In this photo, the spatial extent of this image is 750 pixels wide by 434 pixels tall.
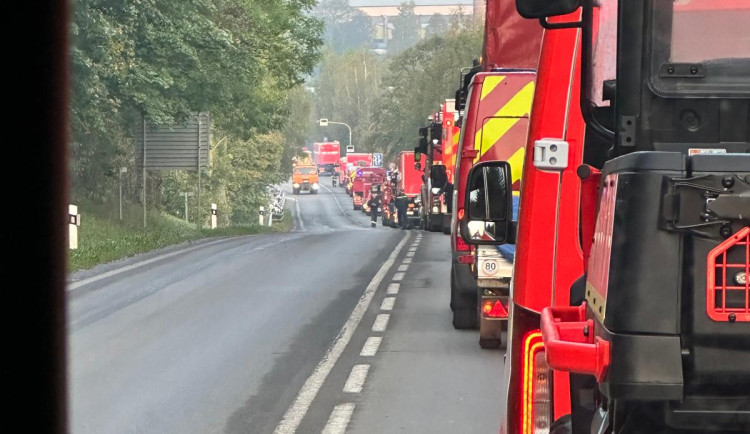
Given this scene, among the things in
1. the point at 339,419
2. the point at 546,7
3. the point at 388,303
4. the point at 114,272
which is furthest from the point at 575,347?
the point at 114,272

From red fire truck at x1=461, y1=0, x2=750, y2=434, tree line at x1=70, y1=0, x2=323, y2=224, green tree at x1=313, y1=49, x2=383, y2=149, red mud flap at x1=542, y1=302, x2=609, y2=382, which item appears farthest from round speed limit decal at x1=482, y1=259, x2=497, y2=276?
green tree at x1=313, y1=49, x2=383, y2=149

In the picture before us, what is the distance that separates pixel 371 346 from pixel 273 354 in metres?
1.02

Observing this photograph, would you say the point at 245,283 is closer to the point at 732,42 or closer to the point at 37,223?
the point at 37,223

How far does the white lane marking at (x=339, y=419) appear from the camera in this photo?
8305 mm

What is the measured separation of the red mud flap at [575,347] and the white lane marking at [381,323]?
1020cm

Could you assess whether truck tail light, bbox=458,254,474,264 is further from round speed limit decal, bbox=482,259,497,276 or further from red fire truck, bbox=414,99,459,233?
red fire truck, bbox=414,99,459,233

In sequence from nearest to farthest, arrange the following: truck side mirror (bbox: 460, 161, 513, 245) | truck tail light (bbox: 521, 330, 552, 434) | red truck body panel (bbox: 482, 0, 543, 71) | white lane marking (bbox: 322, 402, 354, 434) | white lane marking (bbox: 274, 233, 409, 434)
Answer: truck tail light (bbox: 521, 330, 552, 434) < truck side mirror (bbox: 460, 161, 513, 245) < white lane marking (bbox: 322, 402, 354, 434) < white lane marking (bbox: 274, 233, 409, 434) < red truck body panel (bbox: 482, 0, 543, 71)

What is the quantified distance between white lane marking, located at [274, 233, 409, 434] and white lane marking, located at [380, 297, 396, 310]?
172mm

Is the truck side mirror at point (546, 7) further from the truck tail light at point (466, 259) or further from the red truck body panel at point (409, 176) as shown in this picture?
the red truck body panel at point (409, 176)

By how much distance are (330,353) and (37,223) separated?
16.6 metres

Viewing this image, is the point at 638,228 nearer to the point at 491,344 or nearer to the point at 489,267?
the point at 489,267

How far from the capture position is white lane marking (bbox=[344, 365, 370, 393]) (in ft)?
32.5

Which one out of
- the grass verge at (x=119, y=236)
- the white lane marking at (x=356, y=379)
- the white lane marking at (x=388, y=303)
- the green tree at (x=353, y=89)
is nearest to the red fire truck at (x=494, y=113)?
the white lane marking at (x=356, y=379)

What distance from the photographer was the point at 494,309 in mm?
11211
